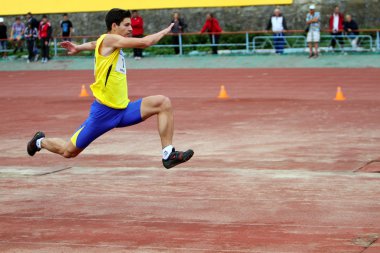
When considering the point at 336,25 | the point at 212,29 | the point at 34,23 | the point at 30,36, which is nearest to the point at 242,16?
the point at 212,29

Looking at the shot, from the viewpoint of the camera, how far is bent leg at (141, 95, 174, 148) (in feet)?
34.5

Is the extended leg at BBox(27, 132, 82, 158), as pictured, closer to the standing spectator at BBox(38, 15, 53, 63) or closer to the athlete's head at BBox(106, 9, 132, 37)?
the athlete's head at BBox(106, 9, 132, 37)

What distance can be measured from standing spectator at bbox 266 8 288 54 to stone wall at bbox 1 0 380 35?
337 centimetres

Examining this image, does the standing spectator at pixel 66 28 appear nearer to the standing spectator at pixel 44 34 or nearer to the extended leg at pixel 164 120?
the standing spectator at pixel 44 34

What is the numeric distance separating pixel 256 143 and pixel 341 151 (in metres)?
1.75

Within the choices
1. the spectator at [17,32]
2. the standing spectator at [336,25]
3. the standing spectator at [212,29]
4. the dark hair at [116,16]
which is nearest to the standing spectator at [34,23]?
the spectator at [17,32]

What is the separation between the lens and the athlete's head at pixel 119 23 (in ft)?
34.6

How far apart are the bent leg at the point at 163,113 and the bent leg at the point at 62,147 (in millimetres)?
1116

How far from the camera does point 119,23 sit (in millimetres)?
10586

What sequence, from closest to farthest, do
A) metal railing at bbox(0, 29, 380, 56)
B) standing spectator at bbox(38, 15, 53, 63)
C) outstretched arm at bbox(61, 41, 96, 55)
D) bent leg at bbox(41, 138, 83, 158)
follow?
1. outstretched arm at bbox(61, 41, 96, 55)
2. bent leg at bbox(41, 138, 83, 158)
3. metal railing at bbox(0, 29, 380, 56)
4. standing spectator at bbox(38, 15, 53, 63)

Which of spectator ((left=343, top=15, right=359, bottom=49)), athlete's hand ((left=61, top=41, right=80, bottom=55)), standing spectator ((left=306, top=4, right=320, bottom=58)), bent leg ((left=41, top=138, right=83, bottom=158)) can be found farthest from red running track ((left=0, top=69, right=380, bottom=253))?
spectator ((left=343, top=15, right=359, bottom=49))

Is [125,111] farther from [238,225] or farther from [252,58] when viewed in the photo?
[252,58]

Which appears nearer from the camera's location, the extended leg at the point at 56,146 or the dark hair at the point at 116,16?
the dark hair at the point at 116,16

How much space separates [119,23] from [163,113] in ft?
3.65
